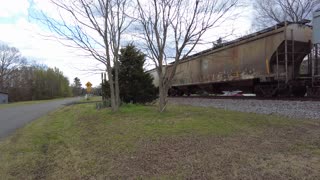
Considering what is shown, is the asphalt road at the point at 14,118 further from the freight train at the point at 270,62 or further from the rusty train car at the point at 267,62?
the rusty train car at the point at 267,62

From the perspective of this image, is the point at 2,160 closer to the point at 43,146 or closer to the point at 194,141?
the point at 43,146

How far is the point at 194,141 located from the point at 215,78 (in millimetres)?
14210

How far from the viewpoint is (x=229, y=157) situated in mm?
5473

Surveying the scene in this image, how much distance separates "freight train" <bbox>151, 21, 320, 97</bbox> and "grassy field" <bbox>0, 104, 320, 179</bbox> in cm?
562

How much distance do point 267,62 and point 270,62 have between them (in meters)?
0.15

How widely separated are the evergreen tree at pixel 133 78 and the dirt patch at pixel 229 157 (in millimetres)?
12126

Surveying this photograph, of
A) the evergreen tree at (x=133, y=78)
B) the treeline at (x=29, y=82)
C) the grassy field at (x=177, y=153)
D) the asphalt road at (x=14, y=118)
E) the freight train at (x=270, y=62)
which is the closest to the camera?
the grassy field at (x=177, y=153)

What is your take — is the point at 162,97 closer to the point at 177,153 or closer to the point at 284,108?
the point at 284,108

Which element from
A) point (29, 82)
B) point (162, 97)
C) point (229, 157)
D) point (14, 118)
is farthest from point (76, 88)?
point (229, 157)

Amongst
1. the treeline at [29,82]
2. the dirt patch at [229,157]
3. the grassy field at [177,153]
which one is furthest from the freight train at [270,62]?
the treeline at [29,82]

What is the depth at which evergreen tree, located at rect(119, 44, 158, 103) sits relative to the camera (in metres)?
19.1

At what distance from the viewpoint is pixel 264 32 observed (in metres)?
15.8

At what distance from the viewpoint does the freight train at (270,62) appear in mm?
14312

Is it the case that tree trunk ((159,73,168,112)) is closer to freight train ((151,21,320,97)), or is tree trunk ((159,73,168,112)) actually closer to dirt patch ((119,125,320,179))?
freight train ((151,21,320,97))
